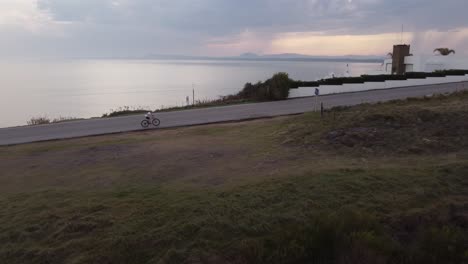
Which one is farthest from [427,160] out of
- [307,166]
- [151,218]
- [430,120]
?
[151,218]

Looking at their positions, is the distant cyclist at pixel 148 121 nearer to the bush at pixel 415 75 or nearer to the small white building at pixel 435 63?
the bush at pixel 415 75

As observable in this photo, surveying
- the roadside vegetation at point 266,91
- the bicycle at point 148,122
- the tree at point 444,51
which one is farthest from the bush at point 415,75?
the bicycle at point 148,122

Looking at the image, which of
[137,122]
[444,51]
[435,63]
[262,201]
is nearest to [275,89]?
[137,122]

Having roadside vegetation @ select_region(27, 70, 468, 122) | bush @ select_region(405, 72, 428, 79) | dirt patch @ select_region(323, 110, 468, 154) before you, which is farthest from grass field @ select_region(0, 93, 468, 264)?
bush @ select_region(405, 72, 428, 79)

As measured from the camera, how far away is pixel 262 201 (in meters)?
5.86

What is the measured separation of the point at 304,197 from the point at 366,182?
4.02 feet

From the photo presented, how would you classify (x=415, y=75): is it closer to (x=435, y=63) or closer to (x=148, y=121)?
(x=435, y=63)

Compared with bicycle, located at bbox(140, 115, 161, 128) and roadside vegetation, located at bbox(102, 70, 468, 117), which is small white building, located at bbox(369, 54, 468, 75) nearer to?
roadside vegetation, located at bbox(102, 70, 468, 117)

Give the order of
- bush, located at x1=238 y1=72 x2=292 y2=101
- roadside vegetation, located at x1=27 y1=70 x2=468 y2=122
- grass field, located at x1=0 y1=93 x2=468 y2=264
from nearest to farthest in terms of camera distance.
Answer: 1. grass field, located at x1=0 y1=93 x2=468 y2=264
2. roadside vegetation, located at x1=27 y1=70 x2=468 y2=122
3. bush, located at x1=238 y1=72 x2=292 y2=101

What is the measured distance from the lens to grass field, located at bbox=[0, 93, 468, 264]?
464 centimetres

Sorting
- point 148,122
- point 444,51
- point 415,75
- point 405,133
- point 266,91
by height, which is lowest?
point 148,122

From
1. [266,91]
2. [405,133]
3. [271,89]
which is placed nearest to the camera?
[405,133]

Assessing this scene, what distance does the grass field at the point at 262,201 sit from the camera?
464cm

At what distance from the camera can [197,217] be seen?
5.43 m
